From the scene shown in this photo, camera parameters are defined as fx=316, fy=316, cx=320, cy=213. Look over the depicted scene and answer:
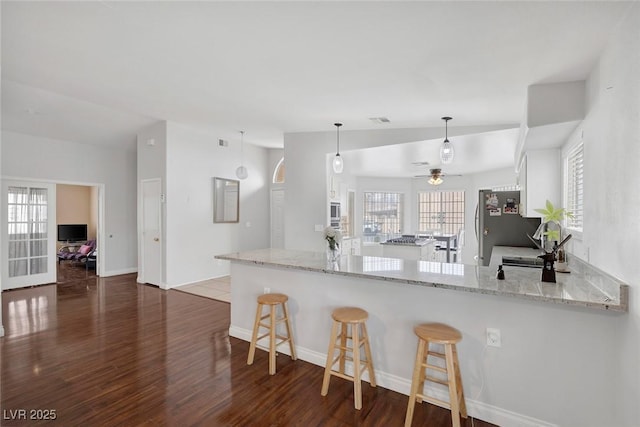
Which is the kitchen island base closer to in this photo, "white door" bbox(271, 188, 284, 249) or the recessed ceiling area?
the recessed ceiling area

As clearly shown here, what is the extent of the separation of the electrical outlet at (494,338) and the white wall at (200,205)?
508 cm

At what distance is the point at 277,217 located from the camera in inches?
301

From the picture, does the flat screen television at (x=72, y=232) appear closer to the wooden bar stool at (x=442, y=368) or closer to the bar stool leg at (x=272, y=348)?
the bar stool leg at (x=272, y=348)

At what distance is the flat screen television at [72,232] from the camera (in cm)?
847

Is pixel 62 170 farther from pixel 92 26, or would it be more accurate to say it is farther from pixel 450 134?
pixel 450 134

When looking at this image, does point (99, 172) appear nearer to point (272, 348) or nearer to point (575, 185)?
point (272, 348)

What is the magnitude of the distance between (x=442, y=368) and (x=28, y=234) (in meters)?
7.13

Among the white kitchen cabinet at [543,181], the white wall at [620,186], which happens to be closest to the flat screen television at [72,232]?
the white kitchen cabinet at [543,181]

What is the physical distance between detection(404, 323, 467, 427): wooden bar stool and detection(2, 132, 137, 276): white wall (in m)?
6.78

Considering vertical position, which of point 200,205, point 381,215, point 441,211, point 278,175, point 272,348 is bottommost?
point 272,348

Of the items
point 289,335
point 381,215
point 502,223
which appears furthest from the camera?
point 381,215

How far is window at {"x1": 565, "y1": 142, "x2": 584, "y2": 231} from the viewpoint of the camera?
2543 millimetres

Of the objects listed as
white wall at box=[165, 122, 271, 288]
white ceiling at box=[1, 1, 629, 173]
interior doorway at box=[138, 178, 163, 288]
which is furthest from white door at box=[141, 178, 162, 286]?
white ceiling at box=[1, 1, 629, 173]

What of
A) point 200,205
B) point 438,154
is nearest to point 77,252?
point 200,205
